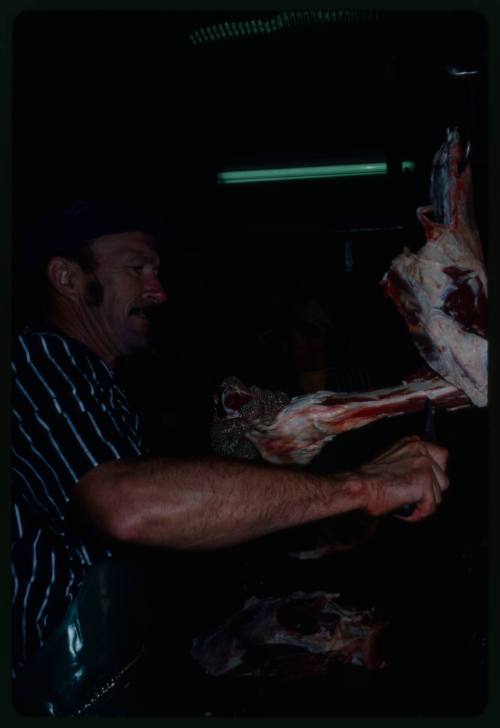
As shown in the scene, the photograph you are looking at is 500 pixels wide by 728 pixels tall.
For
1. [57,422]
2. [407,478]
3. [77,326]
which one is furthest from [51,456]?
[407,478]

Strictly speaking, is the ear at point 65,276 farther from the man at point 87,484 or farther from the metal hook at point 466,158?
the metal hook at point 466,158

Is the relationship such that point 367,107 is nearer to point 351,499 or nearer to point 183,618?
point 351,499

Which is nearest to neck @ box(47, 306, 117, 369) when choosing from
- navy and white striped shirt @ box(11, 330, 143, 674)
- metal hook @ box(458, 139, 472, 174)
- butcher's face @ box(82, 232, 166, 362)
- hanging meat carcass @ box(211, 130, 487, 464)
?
butcher's face @ box(82, 232, 166, 362)

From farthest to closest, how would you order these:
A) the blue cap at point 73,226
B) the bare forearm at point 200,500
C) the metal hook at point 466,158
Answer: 1. the blue cap at point 73,226
2. the metal hook at point 466,158
3. the bare forearm at point 200,500

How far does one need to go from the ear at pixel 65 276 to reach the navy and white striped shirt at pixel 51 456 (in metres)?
0.23

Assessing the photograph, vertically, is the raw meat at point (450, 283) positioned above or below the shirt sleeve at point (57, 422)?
above

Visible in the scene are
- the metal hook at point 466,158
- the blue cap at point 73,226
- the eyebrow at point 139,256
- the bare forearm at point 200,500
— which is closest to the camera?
the bare forearm at point 200,500

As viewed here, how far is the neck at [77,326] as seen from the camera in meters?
1.49

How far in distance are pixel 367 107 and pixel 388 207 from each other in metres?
0.31

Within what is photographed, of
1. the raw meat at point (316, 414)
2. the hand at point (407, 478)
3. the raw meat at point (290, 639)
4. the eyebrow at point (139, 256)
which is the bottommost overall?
the raw meat at point (290, 639)

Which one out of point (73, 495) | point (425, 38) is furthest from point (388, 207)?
point (73, 495)

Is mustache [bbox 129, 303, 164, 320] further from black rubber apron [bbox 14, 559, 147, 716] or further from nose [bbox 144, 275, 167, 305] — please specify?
black rubber apron [bbox 14, 559, 147, 716]

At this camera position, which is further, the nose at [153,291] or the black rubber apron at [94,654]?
the nose at [153,291]

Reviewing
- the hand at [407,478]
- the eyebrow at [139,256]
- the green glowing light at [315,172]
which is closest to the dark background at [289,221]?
the green glowing light at [315,172]
